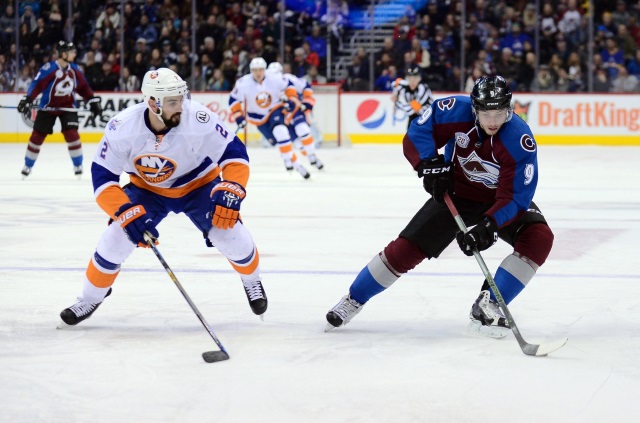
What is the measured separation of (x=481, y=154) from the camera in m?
3.78

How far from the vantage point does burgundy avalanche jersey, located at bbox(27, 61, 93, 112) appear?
10.0 meters

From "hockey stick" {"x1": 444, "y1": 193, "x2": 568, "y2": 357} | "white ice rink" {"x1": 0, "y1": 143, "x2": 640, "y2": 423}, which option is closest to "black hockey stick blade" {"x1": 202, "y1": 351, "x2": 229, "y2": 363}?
"white ice rink" {"x1": 0, "y1": 143, "x2": 640, "y2": 423}

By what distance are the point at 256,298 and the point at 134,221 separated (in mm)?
625

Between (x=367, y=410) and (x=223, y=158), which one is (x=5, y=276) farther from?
(x=367, y=410)

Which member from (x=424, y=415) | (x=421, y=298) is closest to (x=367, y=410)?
(x=424, y=415)

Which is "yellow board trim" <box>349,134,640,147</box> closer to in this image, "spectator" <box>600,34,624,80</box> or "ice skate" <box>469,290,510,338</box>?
"spectator" <box>600,34,624,80</box>

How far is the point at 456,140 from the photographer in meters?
3.84

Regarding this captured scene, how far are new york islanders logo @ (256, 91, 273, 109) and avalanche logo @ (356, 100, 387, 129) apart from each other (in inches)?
174

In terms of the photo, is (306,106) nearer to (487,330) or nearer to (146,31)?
(146,31)

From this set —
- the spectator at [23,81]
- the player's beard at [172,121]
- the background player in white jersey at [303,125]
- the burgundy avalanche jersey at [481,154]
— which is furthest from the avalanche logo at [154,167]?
the spectator at [23,81]

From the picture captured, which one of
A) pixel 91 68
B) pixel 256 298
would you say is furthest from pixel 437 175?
pixel 91 68

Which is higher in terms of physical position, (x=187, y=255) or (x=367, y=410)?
(x=367, y=410)

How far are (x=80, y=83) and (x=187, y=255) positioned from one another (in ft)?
16.6

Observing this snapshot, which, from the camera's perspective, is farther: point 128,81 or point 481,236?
point 128,81
